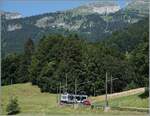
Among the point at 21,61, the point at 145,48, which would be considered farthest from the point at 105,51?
the point at 145,48

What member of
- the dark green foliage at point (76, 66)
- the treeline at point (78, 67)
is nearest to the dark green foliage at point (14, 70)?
the treeline at point (78, 67)

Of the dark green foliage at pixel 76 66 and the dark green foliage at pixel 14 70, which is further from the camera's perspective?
the dark green foliage at pixel 14 70

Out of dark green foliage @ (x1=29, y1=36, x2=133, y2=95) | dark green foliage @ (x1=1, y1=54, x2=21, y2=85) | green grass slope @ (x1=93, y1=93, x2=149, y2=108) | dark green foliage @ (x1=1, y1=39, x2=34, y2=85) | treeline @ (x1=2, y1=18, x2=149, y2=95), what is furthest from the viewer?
dark green foliage @ (x1=1, y1=54, x2=21, y2=85)

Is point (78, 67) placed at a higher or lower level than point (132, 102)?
higher

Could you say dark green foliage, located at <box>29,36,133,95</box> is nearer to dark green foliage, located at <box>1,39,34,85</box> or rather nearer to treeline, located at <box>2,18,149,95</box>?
treeline, located at <box>2,18,149,95</box>

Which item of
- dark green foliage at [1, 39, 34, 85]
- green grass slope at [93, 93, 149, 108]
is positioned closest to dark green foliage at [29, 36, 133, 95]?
dark green foliage at [1, 39, 34, 85]

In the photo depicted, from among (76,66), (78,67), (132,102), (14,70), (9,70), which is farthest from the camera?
(14,70)

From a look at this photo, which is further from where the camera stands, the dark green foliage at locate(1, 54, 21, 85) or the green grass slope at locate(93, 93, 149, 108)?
the dark green foliage at locate(1, 54, 21, 85)

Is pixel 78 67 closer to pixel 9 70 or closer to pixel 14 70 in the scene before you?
pixel 9 70

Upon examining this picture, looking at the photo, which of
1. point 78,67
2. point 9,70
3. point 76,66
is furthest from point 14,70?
point 78,67

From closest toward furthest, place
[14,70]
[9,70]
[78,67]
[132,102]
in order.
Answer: [132,102] → [78,67] → [9,70] → [14,70]

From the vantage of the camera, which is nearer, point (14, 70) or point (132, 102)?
point (132, 102)

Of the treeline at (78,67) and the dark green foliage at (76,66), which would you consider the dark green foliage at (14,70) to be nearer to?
the treeline at (78,67)

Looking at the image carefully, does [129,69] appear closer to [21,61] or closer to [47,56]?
[47,56]
